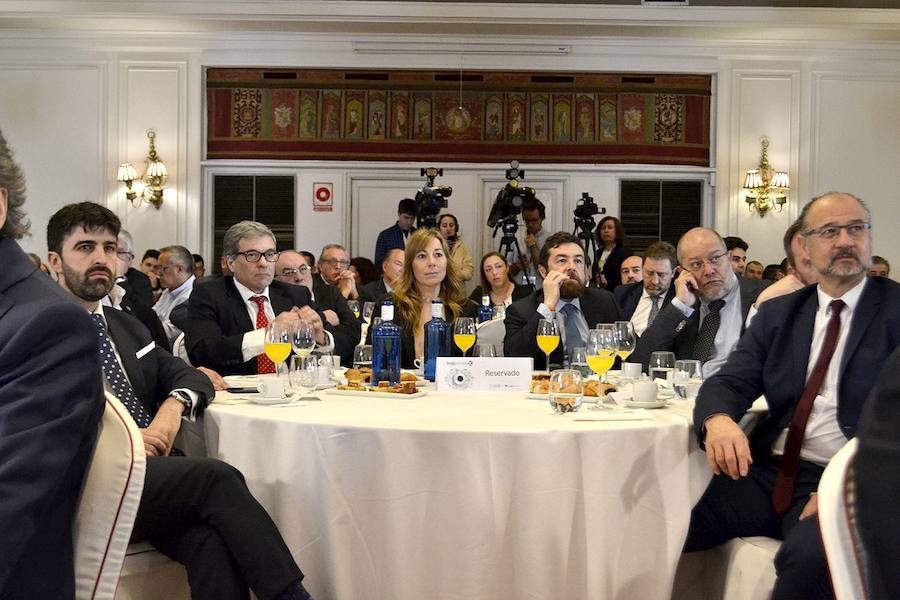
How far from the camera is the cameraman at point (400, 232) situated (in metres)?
9.29

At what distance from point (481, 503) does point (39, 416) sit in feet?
4.08

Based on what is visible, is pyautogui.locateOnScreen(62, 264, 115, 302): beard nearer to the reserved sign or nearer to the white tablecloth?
the white tablecloth

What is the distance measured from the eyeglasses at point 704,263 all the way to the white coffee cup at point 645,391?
1.38 m

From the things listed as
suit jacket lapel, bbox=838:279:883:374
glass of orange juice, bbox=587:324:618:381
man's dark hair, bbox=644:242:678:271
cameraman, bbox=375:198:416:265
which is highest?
cameraman, bbox=375:198:416:265

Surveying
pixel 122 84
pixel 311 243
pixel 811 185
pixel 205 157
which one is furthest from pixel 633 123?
pixel 122 84

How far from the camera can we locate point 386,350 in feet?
10.0

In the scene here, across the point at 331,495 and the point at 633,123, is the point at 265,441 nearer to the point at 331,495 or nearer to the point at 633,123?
the point at 331,495

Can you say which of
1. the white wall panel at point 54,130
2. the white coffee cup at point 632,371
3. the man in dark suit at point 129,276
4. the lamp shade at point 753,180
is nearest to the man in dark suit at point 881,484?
the white coffee cup at point 632,371

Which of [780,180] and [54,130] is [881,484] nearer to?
[780,180]

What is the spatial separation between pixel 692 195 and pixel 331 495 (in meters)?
8.26

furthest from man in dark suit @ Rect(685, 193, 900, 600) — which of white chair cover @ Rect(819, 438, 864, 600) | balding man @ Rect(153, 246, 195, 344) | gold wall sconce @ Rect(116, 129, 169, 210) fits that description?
gold wall sconce @ Rect(116, 129, 169, 210)

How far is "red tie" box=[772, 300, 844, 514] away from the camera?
2.41 m

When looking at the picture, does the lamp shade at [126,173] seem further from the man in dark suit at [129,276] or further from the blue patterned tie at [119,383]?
the blue patterned tie at [119,383]

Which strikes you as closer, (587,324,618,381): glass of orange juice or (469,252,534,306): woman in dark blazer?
(587,324,618,381): glass of orange juice
